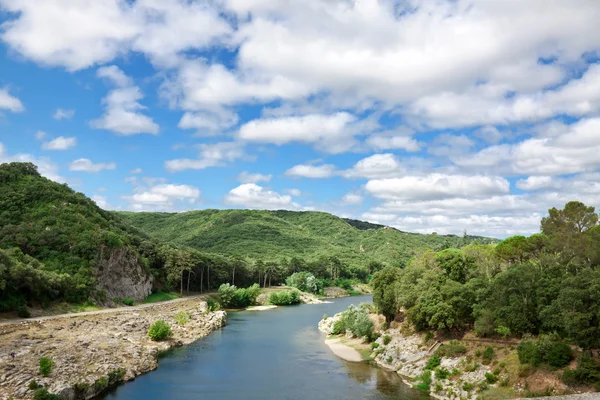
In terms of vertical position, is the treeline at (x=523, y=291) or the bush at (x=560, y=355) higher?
the treeline at (x=523, y=291)

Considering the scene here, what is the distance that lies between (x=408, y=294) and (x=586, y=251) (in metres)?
24.2

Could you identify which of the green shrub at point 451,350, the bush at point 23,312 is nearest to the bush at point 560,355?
the green shrub at point 451,350

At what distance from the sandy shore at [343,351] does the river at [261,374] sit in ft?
3.98

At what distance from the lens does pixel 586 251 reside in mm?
58000

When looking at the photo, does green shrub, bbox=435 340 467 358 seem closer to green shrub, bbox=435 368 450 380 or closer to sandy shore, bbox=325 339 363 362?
green shrub, bbox=435 368 450 380

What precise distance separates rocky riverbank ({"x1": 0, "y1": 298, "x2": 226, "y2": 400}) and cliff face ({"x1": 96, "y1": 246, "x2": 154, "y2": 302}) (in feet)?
37.2

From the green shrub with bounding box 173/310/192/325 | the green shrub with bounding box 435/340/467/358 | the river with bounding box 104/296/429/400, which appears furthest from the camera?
the green shrub with bounding box 173/310/192/325

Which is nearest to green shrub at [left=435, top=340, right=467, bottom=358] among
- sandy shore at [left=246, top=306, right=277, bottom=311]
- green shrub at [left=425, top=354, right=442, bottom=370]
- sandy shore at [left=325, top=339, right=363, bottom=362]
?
green shrub at [left=425, top=354, right=442, bottom=370]

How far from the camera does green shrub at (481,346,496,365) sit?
43812mm

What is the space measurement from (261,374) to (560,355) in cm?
3119

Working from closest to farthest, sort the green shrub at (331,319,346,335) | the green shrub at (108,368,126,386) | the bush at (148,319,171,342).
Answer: the green shrub at (108,368,126,386), the bush at (148,319,171,342), the green shrub at (331,319,346,335)

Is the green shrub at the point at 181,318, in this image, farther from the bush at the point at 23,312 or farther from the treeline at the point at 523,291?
the treeline at the point at 523,291

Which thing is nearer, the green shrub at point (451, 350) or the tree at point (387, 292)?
the green shrub at point (451, 350)

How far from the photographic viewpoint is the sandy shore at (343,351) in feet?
191
